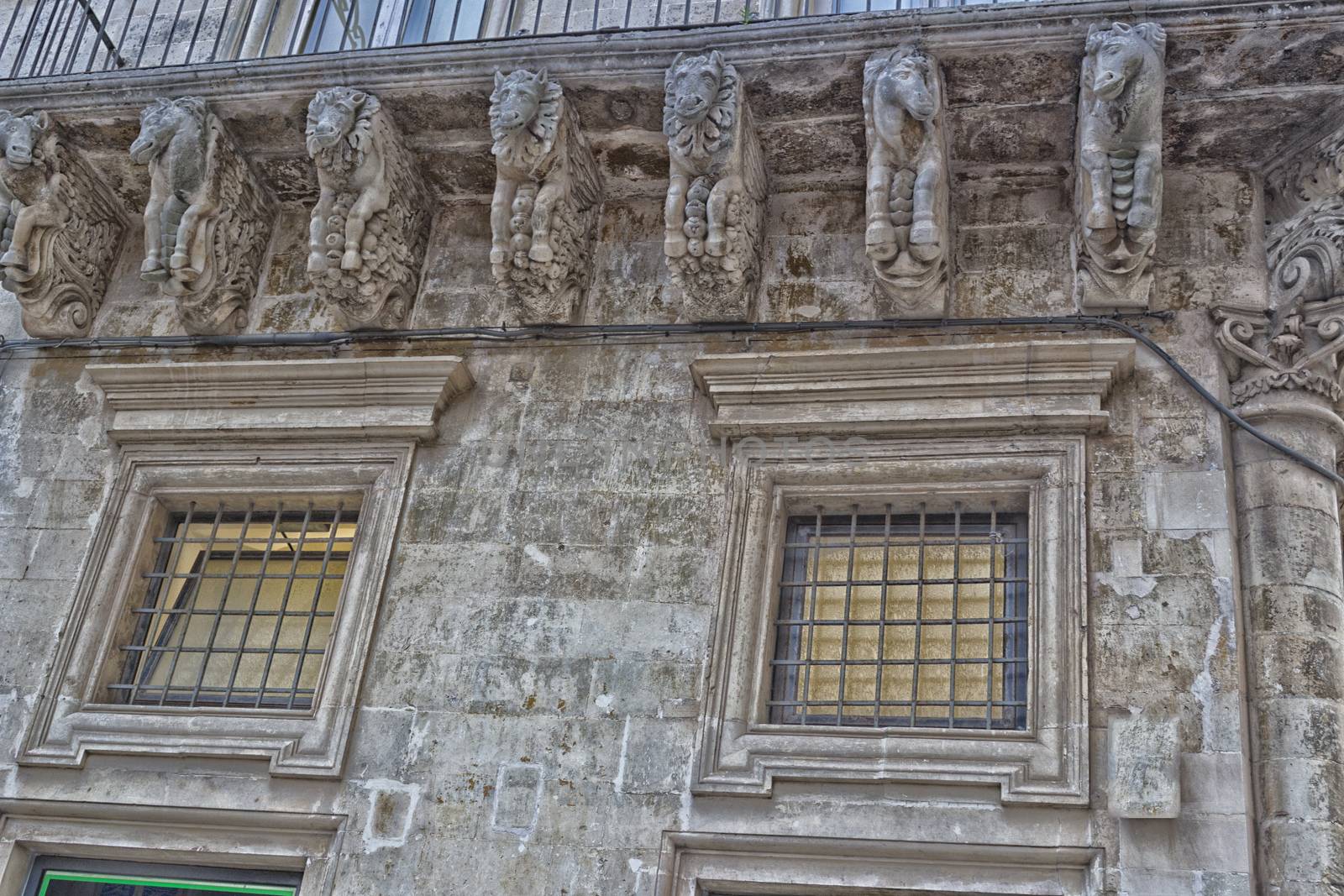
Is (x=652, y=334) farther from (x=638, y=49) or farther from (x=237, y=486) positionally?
(x=237, y=486)

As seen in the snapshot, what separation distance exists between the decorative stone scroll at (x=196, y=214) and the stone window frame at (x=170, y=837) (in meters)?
2.77

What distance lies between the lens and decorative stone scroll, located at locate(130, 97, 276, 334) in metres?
7.71

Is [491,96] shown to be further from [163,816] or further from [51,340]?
[163,816]

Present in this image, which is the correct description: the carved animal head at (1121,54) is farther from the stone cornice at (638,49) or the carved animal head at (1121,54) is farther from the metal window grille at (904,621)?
the metal window grille at (904,621)

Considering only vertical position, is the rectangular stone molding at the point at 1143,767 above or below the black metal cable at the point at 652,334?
below

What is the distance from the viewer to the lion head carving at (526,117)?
720 cm

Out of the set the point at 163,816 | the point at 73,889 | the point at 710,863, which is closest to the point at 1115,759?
the point at 710,863

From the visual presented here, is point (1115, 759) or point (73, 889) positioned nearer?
point (1115, 759)

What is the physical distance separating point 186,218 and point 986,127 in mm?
4352

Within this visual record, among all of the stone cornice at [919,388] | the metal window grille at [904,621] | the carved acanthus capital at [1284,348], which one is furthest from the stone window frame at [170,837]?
the carved acanthus capital at [1284,348]

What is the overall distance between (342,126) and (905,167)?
2947 mm

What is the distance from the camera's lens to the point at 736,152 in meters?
7.17

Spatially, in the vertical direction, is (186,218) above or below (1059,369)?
above

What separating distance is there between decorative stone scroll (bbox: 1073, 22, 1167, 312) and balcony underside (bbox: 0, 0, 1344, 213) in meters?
Result: 0.23
